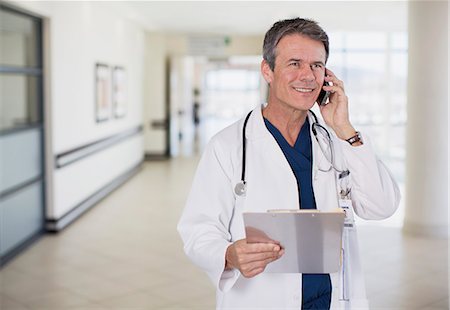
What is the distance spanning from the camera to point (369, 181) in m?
2.08

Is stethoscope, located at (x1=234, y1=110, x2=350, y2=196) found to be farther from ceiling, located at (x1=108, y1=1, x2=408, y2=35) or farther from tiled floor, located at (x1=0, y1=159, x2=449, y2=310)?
ceiling, located at (x1=108, y1=1, x2=408, y2=35)

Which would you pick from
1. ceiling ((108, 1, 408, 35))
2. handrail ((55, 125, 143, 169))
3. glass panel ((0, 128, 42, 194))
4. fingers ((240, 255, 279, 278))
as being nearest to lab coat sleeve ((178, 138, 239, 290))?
fingers ((240, 255, 279, 278))

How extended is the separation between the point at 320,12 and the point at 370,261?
22.9 ft

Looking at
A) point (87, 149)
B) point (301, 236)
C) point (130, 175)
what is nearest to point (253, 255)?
point (301, 236)

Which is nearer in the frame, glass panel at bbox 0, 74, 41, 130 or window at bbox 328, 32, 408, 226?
glass panel at bbox 0, 74, 41, 130

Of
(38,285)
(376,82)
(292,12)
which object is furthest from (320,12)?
(38,285)

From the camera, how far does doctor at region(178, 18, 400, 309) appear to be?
2.04m

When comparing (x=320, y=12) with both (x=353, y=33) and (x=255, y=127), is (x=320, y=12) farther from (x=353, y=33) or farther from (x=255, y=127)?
(x=255, y=127)

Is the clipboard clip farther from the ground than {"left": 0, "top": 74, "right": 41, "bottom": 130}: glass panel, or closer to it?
closer to it

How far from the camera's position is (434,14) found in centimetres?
774

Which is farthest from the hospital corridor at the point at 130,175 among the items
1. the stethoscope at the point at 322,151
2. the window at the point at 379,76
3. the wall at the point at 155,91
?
the window at the point at 379,76

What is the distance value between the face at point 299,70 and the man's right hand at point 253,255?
→ 51 cm

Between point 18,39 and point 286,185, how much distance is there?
582cm

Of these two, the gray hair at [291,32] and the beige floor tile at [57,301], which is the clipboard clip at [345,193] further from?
the beige floor tile at [57,301]
